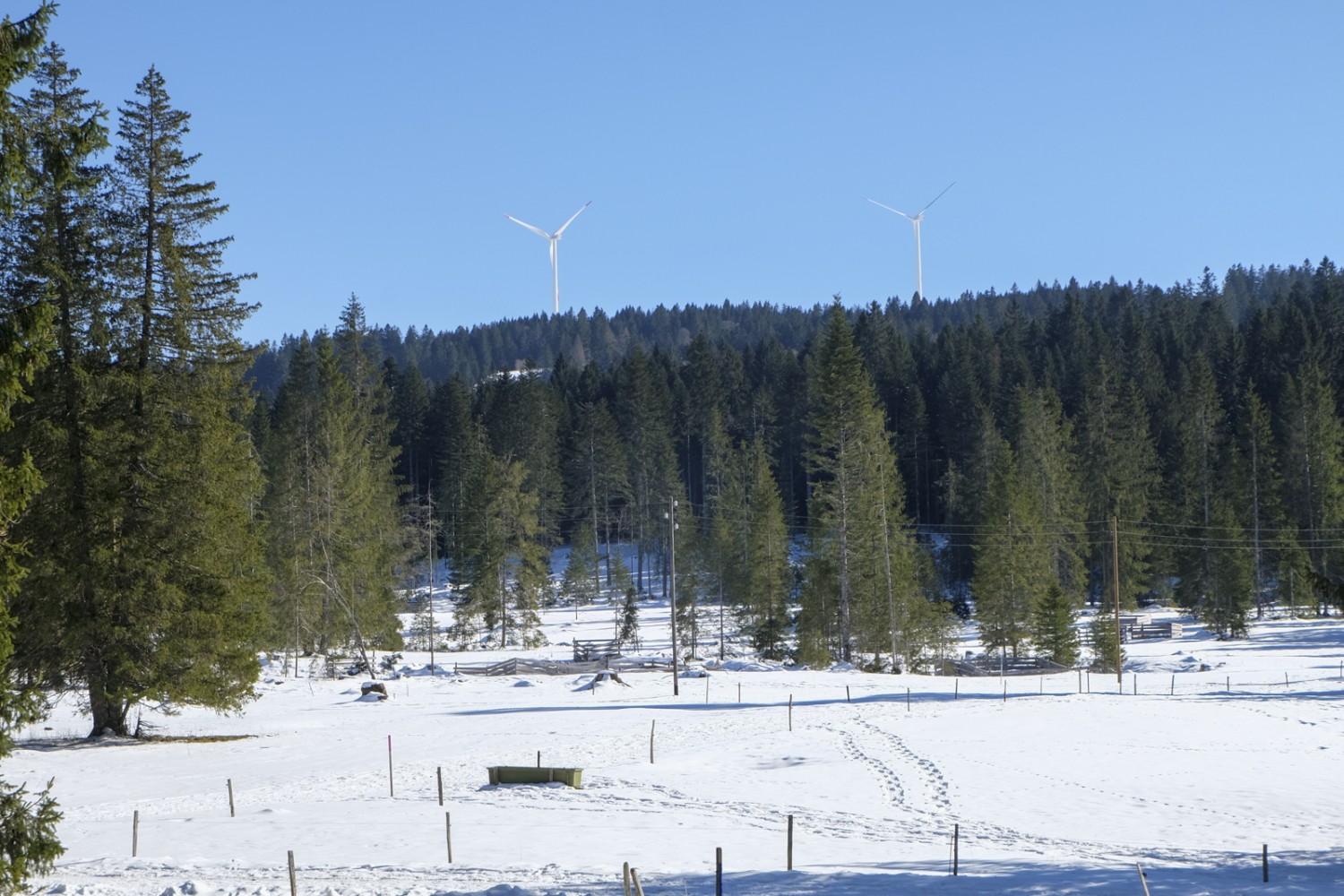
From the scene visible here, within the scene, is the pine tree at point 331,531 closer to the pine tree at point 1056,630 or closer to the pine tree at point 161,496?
the pine tree at point 161,496

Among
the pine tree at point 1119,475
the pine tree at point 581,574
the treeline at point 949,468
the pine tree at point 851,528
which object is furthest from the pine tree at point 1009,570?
the pine tree at point 581,574

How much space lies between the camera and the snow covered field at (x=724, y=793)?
58.7ft

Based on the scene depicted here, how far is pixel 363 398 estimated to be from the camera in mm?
71875

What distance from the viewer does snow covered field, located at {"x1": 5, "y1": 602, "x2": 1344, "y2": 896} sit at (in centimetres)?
1791

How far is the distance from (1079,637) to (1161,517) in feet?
76.9

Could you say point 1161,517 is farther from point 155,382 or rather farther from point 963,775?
point 155,382

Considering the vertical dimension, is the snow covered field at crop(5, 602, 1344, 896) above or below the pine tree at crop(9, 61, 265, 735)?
below

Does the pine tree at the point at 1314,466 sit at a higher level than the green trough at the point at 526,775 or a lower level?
higher

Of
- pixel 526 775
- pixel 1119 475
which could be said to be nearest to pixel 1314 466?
pixel 1119 475

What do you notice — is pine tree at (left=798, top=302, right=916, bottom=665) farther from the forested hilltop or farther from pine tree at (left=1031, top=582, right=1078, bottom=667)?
pine tree at (left=1031, top=582, right=1078, bottom=667)

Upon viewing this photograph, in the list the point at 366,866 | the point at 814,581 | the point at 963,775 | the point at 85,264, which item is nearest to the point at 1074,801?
the point at 963,775

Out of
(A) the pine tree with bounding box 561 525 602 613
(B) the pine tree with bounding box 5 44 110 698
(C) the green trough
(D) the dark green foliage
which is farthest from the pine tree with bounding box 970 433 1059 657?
(B) the pine tree with bounding box 5 44 110 698

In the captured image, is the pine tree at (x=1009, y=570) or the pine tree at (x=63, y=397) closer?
the pine tree at (x=63, y=397)

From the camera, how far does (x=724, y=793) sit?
86.4 ft
